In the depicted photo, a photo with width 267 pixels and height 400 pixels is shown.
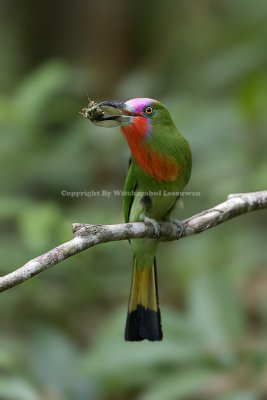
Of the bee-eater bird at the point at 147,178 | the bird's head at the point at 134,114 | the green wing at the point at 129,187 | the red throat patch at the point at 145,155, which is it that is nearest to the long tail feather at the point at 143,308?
the bee-eater bird at the point at 147,178

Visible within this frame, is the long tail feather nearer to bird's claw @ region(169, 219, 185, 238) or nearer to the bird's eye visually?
bird's claw @ region(169, 219, 185, 238)

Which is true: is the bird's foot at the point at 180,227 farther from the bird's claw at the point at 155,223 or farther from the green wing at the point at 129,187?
the green wing at the point at 129,187

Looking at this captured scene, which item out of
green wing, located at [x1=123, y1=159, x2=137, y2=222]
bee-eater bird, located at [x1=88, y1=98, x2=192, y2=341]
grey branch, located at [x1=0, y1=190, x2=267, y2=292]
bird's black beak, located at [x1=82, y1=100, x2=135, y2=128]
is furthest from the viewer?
green wing, located at [x1=123, y1=159, x2=137, y2=222]

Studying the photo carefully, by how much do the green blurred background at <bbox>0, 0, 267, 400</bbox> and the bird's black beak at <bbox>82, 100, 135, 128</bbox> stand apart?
2.42 feet

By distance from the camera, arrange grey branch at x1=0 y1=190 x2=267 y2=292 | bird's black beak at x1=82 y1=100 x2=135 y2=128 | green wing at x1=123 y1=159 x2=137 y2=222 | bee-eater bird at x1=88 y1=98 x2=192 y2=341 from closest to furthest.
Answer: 1. grey branch at x1=0 y1=190 x2=267 y2=292
2. bird's black beak at x1=82 y1=100 x2=135 y2=128
3. bee-eater bird at x1=88 y1=98 x2=192 y2=341
4. green wing at x1=123 y1=159 x2=137 y2=222

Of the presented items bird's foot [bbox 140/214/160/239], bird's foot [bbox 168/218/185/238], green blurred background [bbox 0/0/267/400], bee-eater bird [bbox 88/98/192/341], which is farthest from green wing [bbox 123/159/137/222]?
green blurred background [bbox 0/0/267/400]

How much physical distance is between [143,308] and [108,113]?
108cm

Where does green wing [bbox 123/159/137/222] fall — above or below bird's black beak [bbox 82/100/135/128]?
below

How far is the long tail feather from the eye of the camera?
350 centimetres

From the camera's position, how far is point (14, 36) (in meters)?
7.57

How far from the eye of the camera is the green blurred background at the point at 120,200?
3555 mm

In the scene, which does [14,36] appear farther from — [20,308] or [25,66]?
[20,308]

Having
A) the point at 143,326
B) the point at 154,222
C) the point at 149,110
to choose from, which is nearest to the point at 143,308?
the point at 143,326

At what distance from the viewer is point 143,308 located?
3654 mm
